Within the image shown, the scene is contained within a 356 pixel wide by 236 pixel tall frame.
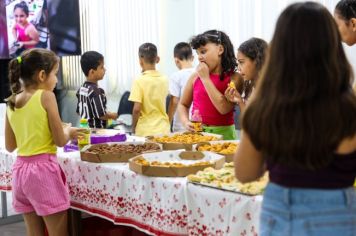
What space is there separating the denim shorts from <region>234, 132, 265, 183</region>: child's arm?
0.23ft

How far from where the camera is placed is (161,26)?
20.9 ft

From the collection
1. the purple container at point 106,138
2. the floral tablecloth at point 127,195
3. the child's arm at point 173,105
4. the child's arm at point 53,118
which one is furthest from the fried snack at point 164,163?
the child's arm at point 173,105

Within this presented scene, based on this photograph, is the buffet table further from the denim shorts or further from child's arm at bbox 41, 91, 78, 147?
the denim shorts

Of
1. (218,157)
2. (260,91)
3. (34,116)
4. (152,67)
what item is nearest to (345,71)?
(260,91)

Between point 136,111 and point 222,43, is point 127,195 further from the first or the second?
point 136,111

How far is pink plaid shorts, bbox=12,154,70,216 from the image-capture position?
2.65m

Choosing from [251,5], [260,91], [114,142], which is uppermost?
[251,5]

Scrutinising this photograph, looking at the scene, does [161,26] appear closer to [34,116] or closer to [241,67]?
[241,67]

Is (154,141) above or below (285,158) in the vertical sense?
below

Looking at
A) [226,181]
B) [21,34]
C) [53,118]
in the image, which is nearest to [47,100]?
[53,118]

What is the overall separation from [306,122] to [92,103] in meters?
2.65

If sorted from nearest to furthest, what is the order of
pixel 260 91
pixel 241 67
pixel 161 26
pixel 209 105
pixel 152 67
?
pixel 260 91, pixel 241 67, pixel 209 105, pixel 152 67, pixel 161 26

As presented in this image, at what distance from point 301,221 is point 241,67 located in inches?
68.5

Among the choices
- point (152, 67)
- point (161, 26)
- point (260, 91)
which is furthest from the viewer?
point (161, 26)
